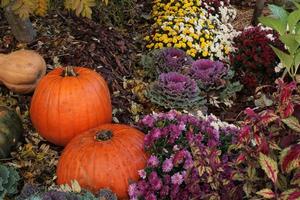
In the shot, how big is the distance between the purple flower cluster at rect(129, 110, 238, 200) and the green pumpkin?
78 centimetres

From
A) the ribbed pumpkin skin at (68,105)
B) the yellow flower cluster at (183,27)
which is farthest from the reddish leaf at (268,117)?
the yellow flower cluster at (183,27)

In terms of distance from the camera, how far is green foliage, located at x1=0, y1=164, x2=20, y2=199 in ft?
9.37

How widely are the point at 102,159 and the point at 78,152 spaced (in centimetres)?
14

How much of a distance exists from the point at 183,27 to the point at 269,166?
2845 millimetres

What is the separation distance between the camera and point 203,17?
4.96m

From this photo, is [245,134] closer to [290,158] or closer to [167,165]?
[290,158]

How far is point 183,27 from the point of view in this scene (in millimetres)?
4738

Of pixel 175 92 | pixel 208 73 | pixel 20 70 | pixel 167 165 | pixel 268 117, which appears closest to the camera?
pixel 268 117

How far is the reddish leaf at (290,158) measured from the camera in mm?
1987

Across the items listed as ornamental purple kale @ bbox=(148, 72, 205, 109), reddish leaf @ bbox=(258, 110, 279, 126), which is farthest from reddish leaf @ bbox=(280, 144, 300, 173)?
ornamental purple kale @ bbox=(148, 72, 205, 109)

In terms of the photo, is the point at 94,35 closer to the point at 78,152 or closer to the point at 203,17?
the point at 203,17

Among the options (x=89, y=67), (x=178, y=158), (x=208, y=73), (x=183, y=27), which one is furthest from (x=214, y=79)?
(x=178, y=158)

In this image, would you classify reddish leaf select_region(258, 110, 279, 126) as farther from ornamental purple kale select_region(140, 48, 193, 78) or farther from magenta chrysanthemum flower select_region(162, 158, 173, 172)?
ornamental purple kale select_region(140, 48, 193, 78)

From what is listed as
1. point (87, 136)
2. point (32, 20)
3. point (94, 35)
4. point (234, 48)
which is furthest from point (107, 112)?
point (234, 48)
